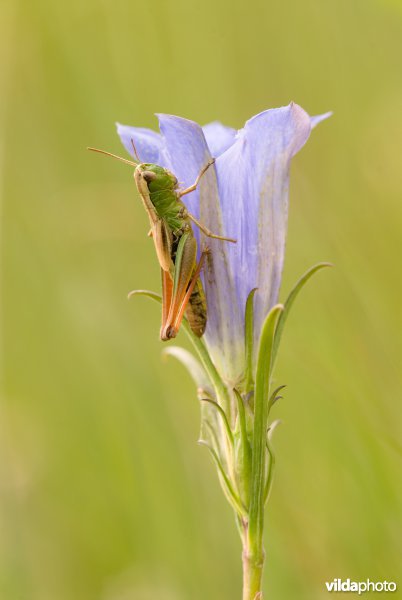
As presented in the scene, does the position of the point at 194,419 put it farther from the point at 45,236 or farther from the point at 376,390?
the point at 376,390

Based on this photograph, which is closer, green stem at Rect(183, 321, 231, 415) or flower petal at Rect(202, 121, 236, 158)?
green stem at Rect(183, 321, 231, 415)

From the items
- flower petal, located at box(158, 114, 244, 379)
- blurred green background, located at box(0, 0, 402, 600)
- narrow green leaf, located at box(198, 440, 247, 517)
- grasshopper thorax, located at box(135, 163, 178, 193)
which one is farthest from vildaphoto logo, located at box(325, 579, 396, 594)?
grasshopper thorax, located at box(135, 163, 178, 193)

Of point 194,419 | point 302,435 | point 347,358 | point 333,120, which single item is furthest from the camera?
point 333,120

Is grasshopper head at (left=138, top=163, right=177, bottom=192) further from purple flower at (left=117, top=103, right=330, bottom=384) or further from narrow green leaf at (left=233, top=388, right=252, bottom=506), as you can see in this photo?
narrow green leaf at (left=233, top=388, right=252, bottom=506)

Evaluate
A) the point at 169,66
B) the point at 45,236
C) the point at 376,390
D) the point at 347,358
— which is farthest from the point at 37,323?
the point at 376,390

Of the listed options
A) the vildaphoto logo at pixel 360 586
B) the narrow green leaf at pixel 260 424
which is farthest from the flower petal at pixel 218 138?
the vildaphoto logo at pixel 360 586

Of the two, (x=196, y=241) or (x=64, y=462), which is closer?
(x=196, y=241)
